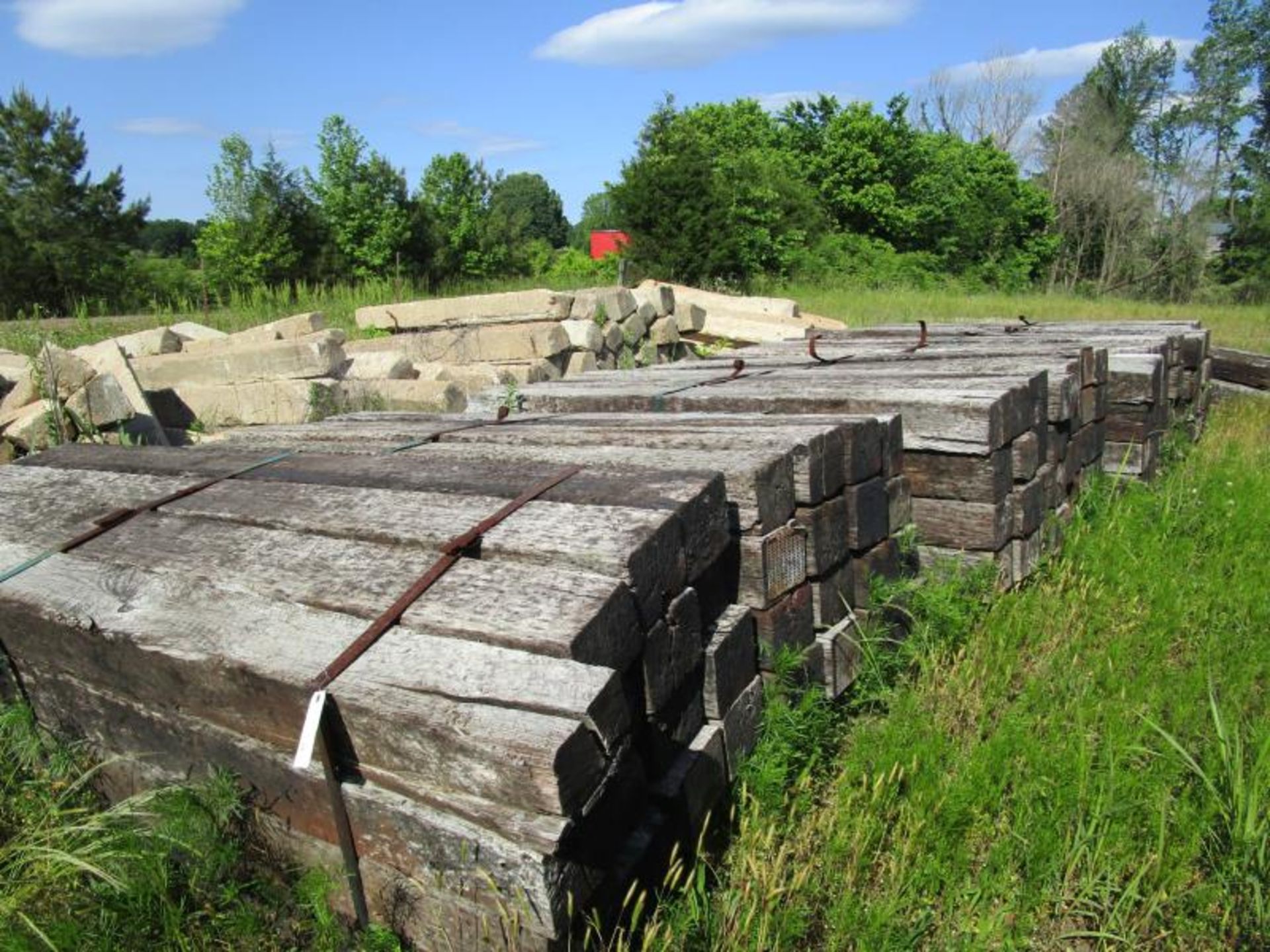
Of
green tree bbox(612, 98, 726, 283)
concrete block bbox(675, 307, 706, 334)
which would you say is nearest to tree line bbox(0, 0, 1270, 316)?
green tree bbox(612, 98, 726, 283)

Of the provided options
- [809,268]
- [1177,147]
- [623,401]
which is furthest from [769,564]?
[1177,147]

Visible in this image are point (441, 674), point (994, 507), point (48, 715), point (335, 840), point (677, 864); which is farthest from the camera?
point (994, 507)

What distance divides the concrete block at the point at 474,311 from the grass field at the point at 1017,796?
7151 millimetres

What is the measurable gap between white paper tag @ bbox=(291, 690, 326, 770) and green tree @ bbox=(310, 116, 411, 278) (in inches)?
928

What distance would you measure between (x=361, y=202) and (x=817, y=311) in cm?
1349

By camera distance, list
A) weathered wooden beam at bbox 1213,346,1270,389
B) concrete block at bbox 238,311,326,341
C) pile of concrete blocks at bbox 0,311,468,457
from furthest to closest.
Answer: weathered wooden beam at bbox 1213,346,1270,389
concrete block at bbox 238,311,326,341
pile of concrete blocks at bbox 0,311,468,457

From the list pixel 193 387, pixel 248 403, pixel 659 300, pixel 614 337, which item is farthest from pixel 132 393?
pixel 659 300

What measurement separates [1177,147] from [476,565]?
5733 cm

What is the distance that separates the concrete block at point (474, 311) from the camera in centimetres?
1002

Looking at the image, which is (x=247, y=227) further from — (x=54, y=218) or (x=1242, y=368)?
(x=1242, y=368)

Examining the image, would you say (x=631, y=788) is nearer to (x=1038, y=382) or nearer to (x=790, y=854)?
(x=790, y=854)

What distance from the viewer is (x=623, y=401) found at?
13.4 feet

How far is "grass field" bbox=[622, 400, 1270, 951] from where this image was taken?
2129mm

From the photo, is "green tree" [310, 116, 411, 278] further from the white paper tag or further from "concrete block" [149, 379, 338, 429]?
the white paper tag
